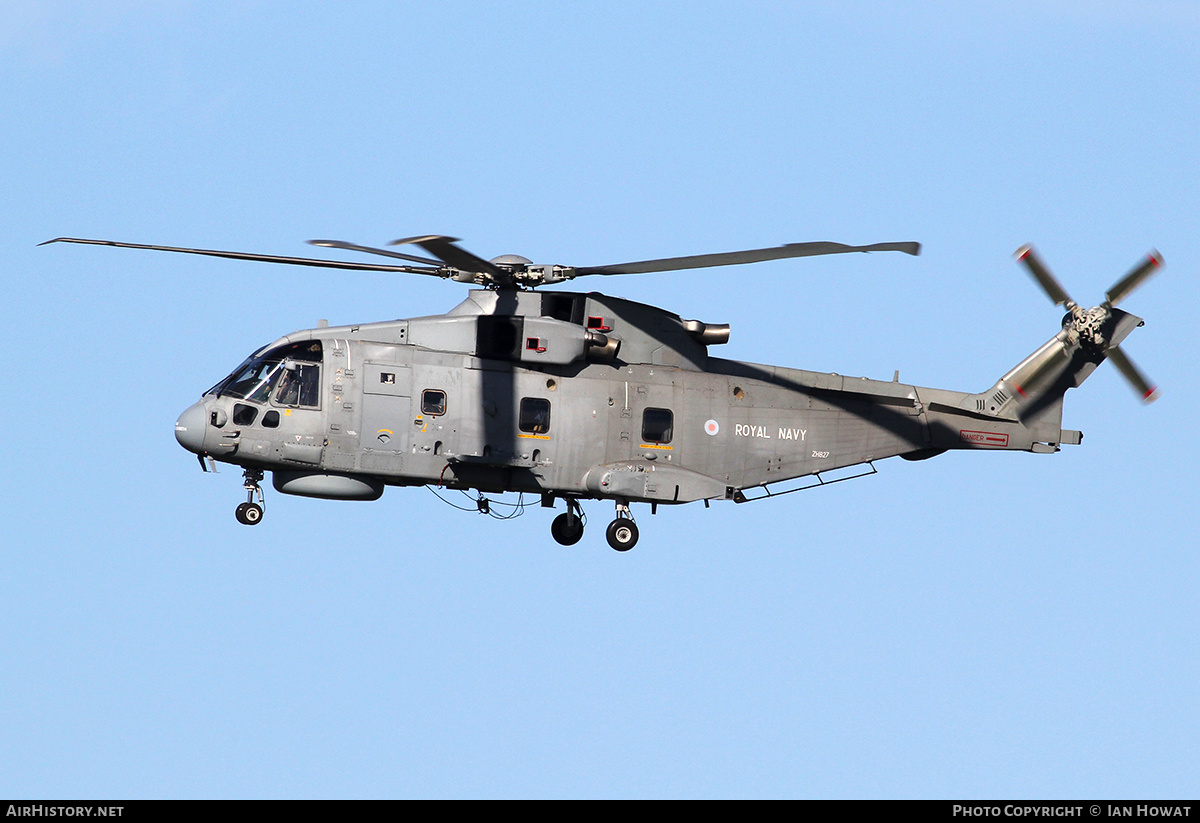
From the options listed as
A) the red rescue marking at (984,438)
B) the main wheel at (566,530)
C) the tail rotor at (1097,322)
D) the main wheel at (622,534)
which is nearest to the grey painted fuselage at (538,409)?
the main wheel at (622,534)

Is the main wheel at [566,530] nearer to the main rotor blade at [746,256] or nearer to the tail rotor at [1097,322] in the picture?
the main rotor blade at [746,256]

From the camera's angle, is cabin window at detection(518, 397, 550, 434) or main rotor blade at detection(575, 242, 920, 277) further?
cabin window at detection(518, 397, 550, 434)

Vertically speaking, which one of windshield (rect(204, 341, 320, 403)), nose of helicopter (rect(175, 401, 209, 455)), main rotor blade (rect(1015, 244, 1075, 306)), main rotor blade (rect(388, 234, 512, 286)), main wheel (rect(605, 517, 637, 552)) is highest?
main rotor blade (rect(1015, 244, 1075, 306))

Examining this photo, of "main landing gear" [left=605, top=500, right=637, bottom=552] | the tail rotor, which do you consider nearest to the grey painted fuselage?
"main landing gear" [left=605, top=500, right=637, bottom=552]

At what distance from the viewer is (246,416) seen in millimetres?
26688

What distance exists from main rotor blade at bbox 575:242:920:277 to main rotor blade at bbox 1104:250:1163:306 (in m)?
6.84

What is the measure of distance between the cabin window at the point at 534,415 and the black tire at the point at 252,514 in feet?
15.8

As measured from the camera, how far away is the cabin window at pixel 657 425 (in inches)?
1110

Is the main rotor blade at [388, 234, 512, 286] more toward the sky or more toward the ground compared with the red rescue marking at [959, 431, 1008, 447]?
more toward the sky

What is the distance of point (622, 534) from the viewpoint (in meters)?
28.2

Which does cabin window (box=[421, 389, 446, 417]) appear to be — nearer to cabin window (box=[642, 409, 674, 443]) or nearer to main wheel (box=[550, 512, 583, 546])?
main wheel (box=[550, 512, 583, 546])

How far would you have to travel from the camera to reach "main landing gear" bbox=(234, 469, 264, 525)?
2681 cm
